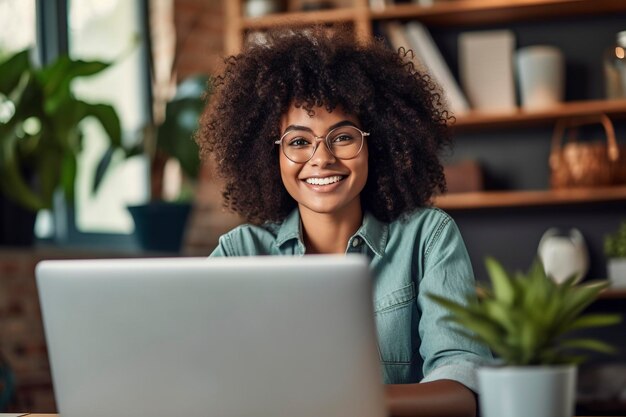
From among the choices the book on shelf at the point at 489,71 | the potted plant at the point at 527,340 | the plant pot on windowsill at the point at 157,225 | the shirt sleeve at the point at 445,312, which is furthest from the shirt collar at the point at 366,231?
the plant pot on windowsill at the point at 157,225

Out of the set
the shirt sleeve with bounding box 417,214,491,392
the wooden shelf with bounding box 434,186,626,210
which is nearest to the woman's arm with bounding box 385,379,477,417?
the shirt sleeve with bounding box 417,214,491,392

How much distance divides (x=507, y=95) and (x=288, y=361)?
278 cm

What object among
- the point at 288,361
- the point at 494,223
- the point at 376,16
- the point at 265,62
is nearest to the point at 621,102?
the point at 494,223

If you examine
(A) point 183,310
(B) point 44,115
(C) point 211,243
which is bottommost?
(C) point 211,243

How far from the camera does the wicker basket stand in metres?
3.57

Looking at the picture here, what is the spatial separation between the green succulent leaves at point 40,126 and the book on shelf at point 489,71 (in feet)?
4.45

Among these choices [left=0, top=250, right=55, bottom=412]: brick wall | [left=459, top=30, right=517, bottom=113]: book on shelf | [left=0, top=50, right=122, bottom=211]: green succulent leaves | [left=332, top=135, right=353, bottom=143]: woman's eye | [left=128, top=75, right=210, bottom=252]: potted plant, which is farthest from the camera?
[left=128, top=75, right=210, bottom=252]: potted plant

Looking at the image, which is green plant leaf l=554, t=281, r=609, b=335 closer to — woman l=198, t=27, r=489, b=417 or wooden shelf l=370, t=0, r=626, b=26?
woman l=198, t=27, r=489, b=417

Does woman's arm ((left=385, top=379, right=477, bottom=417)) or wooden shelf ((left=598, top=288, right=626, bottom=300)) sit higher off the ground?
woman's arm ((left=385, top=379, right=477, bottom=417))

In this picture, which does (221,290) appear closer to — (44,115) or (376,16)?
(44,115)

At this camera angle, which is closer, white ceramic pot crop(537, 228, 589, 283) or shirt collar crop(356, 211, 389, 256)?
shirt collar crop(356, 211, 389, 256)

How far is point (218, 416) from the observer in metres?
1.20

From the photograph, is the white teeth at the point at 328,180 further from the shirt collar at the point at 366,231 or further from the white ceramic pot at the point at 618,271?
the white ceramic pot at the point at 618,271

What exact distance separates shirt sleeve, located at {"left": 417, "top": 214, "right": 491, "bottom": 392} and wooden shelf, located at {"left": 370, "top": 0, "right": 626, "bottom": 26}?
1.96 metres
